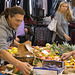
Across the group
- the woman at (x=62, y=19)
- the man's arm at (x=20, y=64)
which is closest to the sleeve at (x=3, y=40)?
the man's arm at (x=20, y=64)

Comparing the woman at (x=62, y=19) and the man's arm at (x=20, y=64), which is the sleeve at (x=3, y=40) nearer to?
the man's arm at (x=20, y=64)

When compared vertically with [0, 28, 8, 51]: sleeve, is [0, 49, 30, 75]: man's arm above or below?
below

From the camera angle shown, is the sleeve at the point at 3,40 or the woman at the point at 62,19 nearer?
the sleeve at the point at 3,40

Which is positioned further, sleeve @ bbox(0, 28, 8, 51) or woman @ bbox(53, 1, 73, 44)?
woman @ bbox(53, 1, 73, 44)

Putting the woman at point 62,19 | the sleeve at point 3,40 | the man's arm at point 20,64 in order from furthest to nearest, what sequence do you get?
1. the woman at point 62,19
2. the sleeve at point 3,40
3. the man's arm at point 20,64

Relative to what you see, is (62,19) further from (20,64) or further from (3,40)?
(20,64)

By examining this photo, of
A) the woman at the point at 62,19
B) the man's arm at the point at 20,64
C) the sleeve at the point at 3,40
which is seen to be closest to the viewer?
the man's arm at the point at 20,64

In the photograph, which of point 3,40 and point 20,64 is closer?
point 20,64

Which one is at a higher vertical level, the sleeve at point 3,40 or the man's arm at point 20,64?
the sleeve at point 3,40

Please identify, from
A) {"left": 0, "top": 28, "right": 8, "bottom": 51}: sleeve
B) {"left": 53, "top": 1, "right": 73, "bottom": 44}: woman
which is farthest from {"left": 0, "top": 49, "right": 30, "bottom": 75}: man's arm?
{"left": 53, "top": 1, "right": 73, "bottom": 44}: woman

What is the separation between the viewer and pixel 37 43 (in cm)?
507

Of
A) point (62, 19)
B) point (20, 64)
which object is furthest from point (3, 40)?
point (62, 19)

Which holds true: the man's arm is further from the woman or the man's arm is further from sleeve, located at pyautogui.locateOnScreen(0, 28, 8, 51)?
the woman

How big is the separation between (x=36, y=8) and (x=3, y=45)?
11.1ft
